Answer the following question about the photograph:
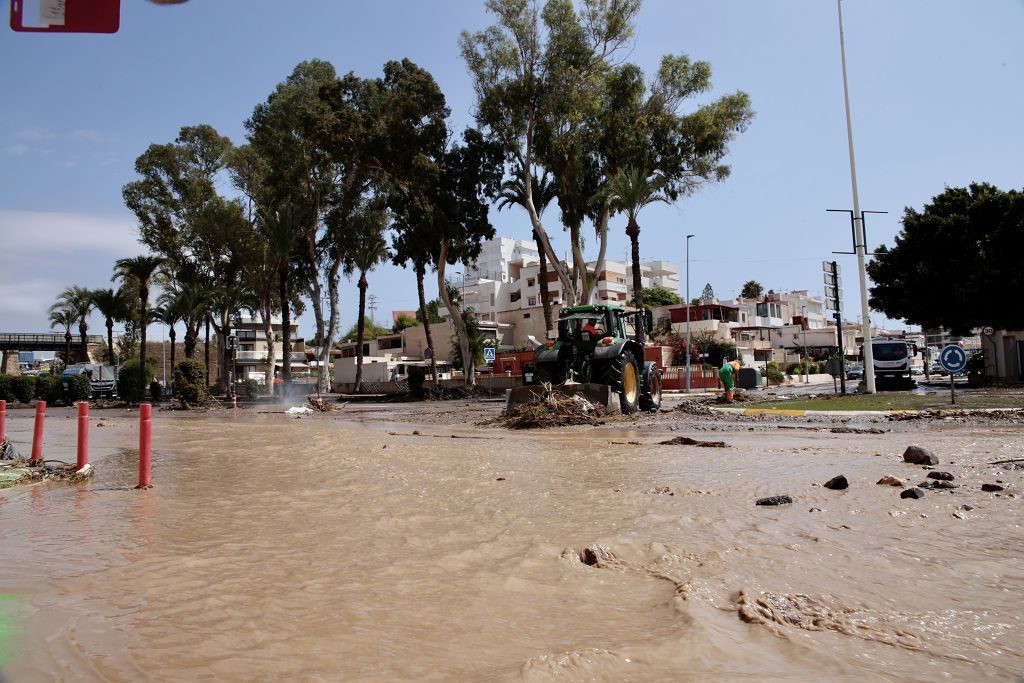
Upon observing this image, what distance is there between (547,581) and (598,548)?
1.82 feet

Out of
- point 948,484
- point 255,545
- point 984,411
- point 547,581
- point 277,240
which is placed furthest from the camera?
point 277,240

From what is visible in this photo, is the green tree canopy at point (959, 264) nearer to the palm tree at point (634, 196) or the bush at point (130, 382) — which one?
the palm tree at point (634, 196)

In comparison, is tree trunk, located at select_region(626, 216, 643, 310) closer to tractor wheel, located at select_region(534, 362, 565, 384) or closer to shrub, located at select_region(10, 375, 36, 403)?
tractor wheel, located at select_region(534, 362, 565, 384)

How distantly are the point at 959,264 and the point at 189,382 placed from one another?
3378 centimetres

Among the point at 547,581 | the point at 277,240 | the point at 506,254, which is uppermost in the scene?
the point at 506,254

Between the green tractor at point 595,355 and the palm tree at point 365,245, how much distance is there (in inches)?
1061

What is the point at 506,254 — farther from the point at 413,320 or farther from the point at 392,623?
the point at 392,623

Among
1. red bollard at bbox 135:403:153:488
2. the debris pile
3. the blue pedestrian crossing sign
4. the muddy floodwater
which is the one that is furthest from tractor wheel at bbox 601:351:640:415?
red bollard at bbox 135:403:153:488

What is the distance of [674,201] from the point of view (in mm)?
34812

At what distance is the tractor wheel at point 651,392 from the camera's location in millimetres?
18453

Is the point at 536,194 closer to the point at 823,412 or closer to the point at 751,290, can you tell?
the point at 823,412

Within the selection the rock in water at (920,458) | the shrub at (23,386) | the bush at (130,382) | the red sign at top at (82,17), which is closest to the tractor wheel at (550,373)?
the rock in water at (920,458)

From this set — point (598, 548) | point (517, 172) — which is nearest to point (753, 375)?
point (517, 172)

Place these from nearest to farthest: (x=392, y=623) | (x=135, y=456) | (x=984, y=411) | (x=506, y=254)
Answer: (x=392, y=623), (x=135, y=456), (x=984, y=411), (x=506, y=254)
